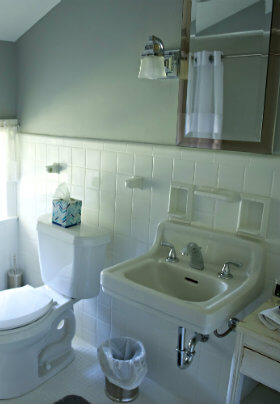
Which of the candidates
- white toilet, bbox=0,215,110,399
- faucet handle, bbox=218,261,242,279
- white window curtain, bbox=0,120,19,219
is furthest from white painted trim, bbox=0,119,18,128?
faucet handle, bbox=218,261,242,279

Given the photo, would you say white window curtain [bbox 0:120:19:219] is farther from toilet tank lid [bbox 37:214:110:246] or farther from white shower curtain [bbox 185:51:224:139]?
white shower curtain [bbox 185:51:224:139]

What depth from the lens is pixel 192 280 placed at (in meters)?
1.67

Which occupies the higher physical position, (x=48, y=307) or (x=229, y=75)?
(x=229, y=75)

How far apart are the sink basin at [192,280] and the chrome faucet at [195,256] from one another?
22mm

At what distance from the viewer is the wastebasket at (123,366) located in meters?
1.89

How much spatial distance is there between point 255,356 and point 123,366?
33.6 inches

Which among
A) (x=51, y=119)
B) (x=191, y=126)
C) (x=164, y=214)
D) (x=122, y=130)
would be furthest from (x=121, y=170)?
(x=51, y=119)

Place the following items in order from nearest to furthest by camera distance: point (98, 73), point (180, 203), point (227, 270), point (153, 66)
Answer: point (227, 270)
point (153, 66)
point (180, 203)
point (98, 73)

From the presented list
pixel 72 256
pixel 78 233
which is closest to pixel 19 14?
pixel 78 233

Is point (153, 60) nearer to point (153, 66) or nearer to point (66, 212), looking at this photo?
point (153, 66)

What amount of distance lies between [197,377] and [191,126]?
1210mm

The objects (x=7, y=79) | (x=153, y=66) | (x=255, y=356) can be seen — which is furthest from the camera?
(x=7, y=79)

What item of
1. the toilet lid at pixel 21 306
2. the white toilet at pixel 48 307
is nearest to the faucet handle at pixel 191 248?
the white toilet at pixel 48 307

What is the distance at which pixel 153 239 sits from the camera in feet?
6.41
